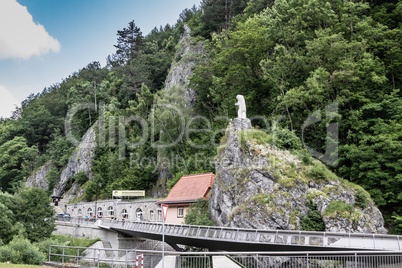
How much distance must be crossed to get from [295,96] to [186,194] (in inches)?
576

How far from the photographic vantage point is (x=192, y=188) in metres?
37.9

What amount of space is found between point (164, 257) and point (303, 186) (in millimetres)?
15979

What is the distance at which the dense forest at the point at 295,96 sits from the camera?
30.3m

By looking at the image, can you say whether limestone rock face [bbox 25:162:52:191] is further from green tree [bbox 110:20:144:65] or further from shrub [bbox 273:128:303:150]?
shrub [bbox 273:128:303:150]

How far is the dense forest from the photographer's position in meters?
30.3

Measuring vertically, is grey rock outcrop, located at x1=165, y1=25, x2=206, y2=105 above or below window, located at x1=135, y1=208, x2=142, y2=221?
above

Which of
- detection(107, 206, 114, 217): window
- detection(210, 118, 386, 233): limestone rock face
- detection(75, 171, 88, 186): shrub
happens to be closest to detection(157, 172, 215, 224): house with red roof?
detection(210, 118, 386, 233): limestone rock face

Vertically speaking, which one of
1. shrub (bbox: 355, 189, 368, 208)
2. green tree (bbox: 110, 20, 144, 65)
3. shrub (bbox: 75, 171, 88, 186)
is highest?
green tree (bbox: 110, 20, 144, 65)

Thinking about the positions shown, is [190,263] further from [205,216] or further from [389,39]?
[389,39]

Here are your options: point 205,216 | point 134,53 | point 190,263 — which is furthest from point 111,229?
point 134,53

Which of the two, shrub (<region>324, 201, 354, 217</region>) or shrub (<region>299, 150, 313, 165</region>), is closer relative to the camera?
shrub (<region>324, 201, 354, 217</region>)

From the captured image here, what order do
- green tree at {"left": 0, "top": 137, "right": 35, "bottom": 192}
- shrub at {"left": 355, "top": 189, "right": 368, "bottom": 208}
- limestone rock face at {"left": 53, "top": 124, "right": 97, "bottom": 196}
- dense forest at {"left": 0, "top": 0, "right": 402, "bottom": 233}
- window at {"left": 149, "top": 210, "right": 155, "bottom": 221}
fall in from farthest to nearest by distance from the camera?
green tree at {"left": 0, "top": 137, "right": 35, "bottom": 192}
limestone rock face at {"left": 53, "top": 124, "right": 97, "bottom": 196}
window at {"left": 149, "top": 210, "right": 155, "bottom": 221}
dense forest at {"left": 0, "top": 0, "right": 402, "bottom": 233}
shrub at {"left": 355, "top": 189, "right": 368, "bottom": 208}

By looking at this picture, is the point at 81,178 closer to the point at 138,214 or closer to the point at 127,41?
the point at 138,214

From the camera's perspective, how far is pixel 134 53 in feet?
303
